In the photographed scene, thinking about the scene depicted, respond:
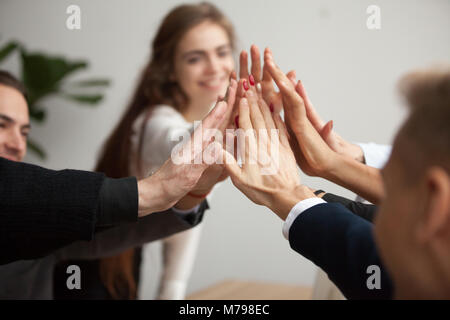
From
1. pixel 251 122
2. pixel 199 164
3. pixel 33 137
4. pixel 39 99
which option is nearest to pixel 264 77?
pixel 251 122

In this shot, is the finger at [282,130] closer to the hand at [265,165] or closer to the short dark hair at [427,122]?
the hand at [265,165]

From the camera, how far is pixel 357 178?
0.77m

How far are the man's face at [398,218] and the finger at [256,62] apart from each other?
0.52 m

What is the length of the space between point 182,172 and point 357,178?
1.01 feet

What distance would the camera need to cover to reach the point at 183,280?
56.7 inches

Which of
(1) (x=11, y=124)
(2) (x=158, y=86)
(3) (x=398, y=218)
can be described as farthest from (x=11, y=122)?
(3) (x=398, y=218)

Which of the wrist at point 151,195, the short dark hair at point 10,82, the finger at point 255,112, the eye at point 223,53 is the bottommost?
the wrist at point 151,195

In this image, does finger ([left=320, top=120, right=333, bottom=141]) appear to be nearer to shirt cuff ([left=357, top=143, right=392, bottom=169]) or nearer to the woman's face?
shirt cuff ([left=357, top=143, right=392, bottom=169])

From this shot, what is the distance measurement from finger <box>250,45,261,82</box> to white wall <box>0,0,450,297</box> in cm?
88

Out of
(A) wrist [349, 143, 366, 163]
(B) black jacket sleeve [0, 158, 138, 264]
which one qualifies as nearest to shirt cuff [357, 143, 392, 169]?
(A) wrist [349, 143, 366, 163]

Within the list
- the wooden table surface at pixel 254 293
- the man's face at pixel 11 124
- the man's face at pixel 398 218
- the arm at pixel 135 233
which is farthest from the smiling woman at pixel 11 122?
the man's face at pixel 398 218

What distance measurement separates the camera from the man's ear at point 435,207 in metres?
0.34

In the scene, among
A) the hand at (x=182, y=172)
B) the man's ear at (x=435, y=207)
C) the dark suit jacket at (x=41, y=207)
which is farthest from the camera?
the hand at (x=182, y=172)

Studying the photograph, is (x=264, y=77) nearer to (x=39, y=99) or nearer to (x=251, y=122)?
(x=251, y=122)
